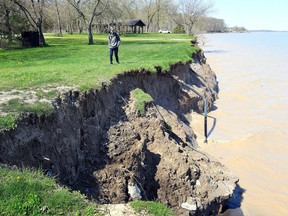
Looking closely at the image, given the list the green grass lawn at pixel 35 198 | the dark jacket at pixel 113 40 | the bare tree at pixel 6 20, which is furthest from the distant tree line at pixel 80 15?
the green grass lawn at pixel 35 198

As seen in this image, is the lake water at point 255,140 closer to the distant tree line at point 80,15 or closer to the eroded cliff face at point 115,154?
the eroded cliff face at point 115,154

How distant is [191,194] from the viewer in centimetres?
911

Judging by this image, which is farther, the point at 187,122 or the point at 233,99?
the point at 233,99

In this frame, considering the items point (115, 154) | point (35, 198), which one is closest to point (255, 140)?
point (115, 154)

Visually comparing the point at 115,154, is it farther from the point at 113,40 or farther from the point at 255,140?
the point at 255,140

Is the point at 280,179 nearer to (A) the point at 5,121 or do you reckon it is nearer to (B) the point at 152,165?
(B) the point at 152,165

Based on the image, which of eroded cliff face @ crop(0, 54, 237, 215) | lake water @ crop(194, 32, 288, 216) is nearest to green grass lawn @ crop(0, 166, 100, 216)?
eroded cliff face @ crop(0, 54, 237, 215)

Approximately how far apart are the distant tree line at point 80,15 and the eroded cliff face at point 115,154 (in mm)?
22393

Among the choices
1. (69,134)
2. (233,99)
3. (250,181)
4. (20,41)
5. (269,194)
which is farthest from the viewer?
(20,41)

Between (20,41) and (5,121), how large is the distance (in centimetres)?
2604

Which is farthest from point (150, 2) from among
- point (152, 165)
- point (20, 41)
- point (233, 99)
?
point (152, 165)

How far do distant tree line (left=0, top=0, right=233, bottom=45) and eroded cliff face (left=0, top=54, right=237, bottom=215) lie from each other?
2239 cm

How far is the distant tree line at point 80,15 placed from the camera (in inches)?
1211

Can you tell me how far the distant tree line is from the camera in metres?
30.8
